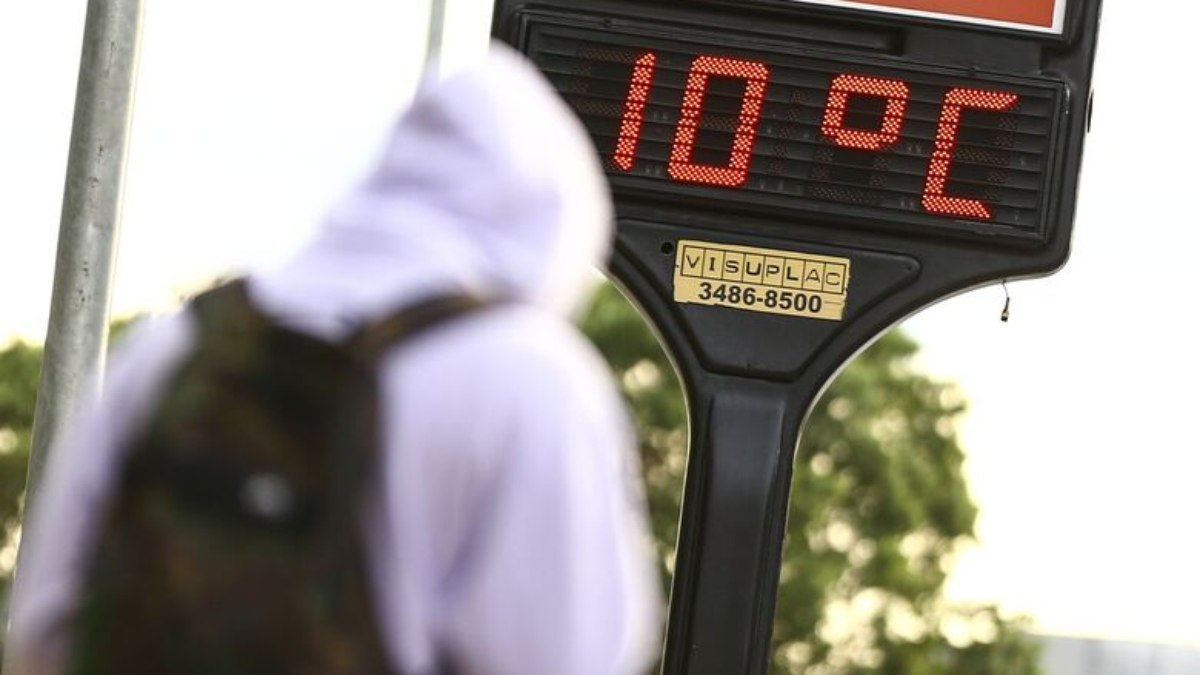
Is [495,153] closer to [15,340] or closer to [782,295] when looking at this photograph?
[782,295]

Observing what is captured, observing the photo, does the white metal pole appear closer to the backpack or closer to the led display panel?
the led display panel

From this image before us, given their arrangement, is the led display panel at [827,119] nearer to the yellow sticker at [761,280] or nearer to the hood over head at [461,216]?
the yellow sticker at [761,280]

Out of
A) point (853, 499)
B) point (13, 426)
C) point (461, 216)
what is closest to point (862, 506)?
point (853, 499)

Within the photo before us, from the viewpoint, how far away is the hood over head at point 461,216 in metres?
2.31

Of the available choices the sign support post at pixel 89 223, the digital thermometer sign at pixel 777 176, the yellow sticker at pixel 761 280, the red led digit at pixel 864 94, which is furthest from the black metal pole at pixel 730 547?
the sign support post at pixel 89 223

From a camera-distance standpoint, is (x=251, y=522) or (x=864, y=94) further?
(x=864, y=94)

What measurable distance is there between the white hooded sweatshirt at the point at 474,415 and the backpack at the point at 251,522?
2 cm

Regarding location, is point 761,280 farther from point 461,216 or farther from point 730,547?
point 461,216

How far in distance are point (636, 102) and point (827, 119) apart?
411 millimetres

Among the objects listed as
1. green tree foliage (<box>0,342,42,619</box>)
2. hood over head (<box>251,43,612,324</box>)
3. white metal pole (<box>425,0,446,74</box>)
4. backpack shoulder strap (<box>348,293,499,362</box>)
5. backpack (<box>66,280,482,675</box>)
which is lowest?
green tree foliage (<box>0,342,42,619</box>)

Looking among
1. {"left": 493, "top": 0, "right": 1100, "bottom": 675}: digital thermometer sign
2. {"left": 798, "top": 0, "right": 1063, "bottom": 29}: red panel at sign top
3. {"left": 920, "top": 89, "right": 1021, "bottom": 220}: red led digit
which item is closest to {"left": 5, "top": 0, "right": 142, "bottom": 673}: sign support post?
{"left": 493, "top": 0, "right": 1100, "bottom": 675}: digital thermometer sign

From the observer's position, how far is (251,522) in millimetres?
2217

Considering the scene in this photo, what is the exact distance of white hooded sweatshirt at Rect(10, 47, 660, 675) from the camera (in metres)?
2.22

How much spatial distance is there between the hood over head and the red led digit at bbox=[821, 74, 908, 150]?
3.26 meters
